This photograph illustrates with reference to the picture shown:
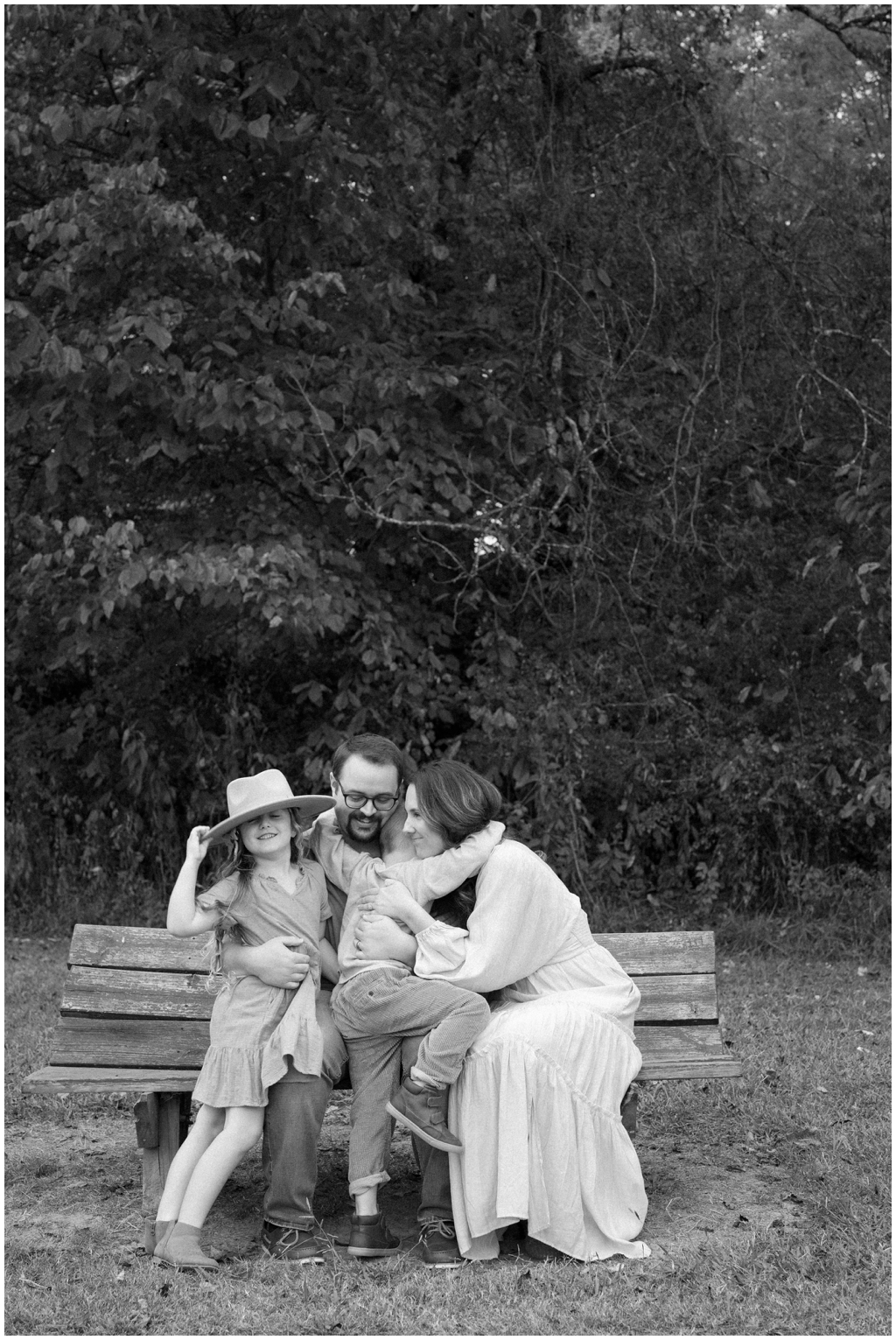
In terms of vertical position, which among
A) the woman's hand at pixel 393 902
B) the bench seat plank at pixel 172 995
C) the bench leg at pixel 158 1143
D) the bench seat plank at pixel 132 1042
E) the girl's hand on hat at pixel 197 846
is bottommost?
the bench leg at pixel 158 1143

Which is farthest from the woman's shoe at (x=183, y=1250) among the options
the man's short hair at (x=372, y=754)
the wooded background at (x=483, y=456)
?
the wooded background at (x=483, y=456)

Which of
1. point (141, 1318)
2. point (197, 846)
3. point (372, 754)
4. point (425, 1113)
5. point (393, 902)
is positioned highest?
point (372, 754)

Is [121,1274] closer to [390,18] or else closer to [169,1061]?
[169,1061]

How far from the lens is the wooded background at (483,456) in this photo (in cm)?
805

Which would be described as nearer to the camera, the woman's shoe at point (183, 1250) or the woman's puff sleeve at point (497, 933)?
the woman's shoe at point (183, 1250)

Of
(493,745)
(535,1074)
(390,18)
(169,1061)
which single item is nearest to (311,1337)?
(535,1074)

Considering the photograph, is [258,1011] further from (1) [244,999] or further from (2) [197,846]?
(2) [197,846]

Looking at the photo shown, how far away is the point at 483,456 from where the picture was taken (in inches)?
341

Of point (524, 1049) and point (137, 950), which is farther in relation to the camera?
point (137, 950)

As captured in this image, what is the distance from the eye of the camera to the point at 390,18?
8.22 m

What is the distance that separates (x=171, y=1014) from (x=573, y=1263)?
141 centimetres

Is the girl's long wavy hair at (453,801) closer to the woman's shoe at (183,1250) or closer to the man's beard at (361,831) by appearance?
the man's beard at (361,831)

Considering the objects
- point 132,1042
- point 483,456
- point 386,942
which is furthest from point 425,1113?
point 483,456

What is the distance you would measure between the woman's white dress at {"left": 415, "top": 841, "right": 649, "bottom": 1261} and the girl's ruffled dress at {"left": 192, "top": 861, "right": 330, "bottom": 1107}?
33 centimetres
